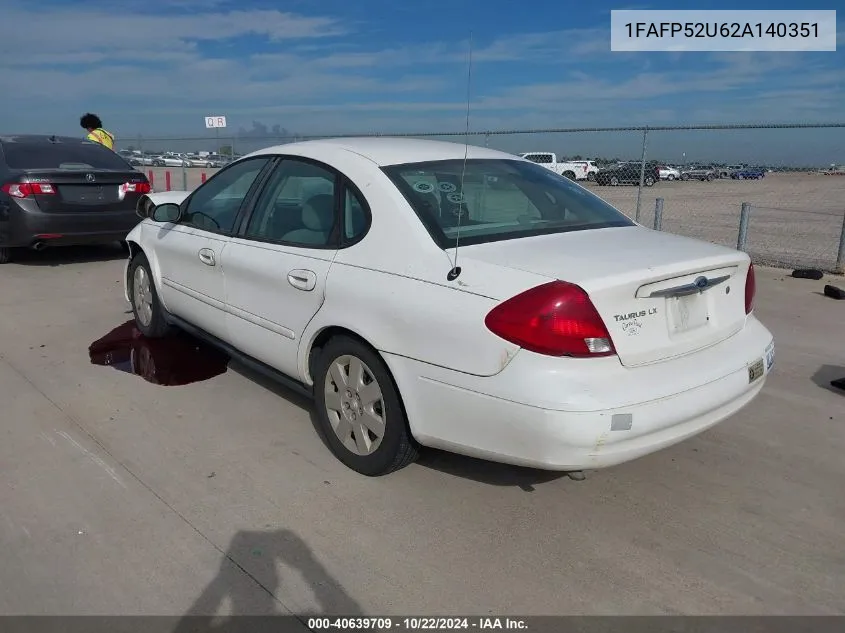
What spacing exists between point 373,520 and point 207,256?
2.16 metres

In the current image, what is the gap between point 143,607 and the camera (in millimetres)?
2486

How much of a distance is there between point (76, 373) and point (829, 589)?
456 centimetres

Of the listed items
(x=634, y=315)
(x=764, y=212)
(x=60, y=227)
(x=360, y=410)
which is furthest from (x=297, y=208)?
(x=764, y=212)

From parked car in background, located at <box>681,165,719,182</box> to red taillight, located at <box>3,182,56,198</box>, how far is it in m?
11.5

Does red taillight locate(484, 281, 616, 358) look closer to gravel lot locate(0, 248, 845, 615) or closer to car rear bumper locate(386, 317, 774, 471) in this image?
car rear bumper locate(386, 317, 774, 471)

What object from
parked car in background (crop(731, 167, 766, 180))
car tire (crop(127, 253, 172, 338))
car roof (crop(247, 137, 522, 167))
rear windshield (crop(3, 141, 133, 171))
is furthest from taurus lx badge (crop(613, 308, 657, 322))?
parked car in background (crop(731, 167, 766, 180))

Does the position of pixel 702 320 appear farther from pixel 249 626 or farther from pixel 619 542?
pixel 249 626

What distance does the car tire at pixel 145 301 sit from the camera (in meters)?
5.26

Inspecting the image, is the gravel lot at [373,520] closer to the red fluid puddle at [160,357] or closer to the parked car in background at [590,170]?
the red fluid puddle at [160,357]

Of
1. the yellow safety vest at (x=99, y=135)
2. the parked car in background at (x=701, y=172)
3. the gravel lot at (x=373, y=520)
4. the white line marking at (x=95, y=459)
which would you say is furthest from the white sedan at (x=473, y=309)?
the parked car in background at (x=701, y=172)

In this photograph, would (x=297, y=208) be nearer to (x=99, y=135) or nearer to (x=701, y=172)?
(x=99, y=135)

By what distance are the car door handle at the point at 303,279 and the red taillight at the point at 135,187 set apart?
19.7 feet

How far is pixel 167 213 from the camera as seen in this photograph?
4.73 meters

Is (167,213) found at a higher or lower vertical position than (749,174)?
lower
